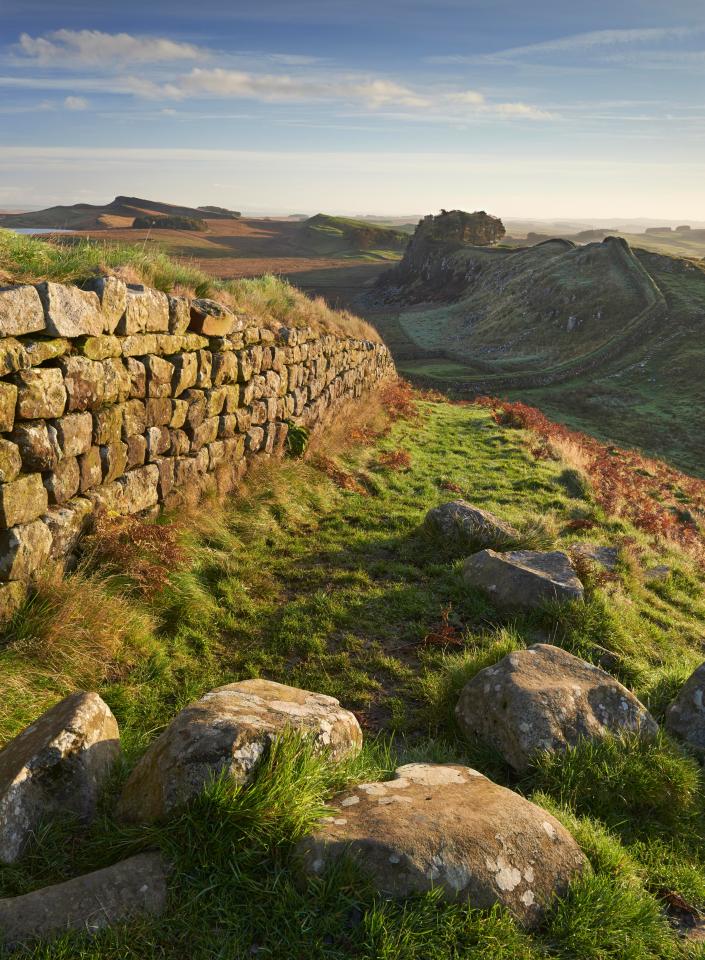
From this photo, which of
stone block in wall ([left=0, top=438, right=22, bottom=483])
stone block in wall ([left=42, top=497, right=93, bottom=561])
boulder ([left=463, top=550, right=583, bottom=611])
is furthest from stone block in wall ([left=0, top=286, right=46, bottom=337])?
boulder ([left=463, top=550, right=583, bottom=611])

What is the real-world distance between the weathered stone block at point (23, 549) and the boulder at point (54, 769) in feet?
6.22

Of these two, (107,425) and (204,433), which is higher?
(107,425)

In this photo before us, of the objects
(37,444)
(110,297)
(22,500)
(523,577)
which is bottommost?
(523,577)

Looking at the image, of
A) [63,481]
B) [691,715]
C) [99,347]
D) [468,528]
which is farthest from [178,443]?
[691,715]

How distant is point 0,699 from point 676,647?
730 cm

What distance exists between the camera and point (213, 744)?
3.18 m

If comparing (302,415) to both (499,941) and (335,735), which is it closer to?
(335,735)

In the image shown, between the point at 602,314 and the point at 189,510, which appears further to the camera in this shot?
the point at 602,314

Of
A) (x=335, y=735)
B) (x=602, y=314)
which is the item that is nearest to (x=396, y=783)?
(x=335, y=735)

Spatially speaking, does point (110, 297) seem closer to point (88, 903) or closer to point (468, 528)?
point (88, 903)

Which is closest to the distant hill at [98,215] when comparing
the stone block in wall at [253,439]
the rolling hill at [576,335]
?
the rolling hill at [576,335]

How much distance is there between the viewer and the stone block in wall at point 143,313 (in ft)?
22.1

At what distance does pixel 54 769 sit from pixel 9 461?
2.93m

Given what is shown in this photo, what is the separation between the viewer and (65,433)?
18.8 ft
